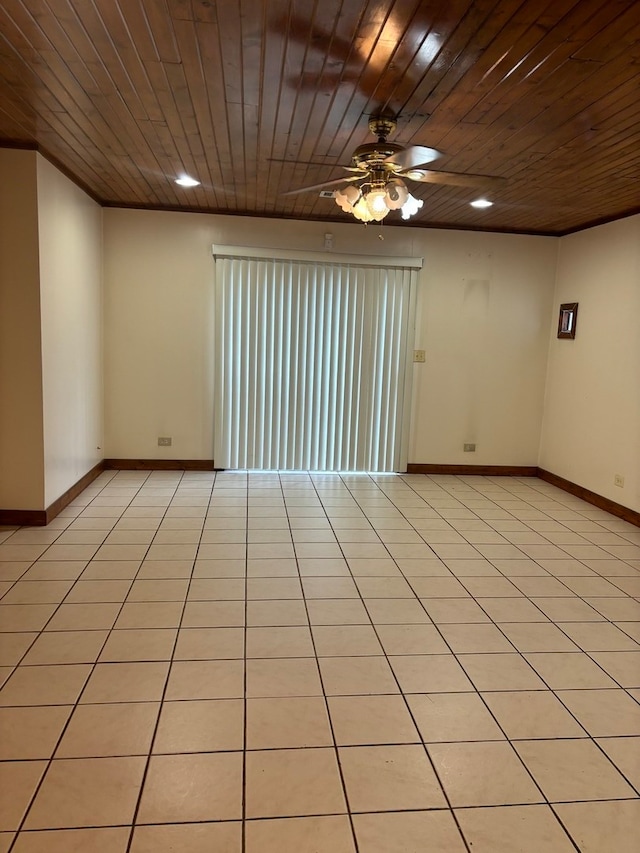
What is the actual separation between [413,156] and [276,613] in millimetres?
2309

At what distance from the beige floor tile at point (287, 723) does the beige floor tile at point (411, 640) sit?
1.75 feet

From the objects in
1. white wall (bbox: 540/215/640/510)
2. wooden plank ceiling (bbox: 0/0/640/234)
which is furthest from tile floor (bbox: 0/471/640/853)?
wooden plank ceiling (bbox: 0/0/640/234)

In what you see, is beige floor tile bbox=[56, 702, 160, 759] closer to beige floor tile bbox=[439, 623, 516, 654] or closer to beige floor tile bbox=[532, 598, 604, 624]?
beige floor tile bbox=[439, 623, 516, 654]

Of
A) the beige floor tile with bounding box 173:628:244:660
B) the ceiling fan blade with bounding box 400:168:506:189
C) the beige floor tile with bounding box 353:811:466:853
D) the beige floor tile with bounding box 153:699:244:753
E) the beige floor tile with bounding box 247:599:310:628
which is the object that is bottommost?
the beige floor tile with bounding box 353:811:466:853

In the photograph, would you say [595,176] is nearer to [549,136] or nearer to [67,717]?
[549,136]

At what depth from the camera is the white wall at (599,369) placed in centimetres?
465

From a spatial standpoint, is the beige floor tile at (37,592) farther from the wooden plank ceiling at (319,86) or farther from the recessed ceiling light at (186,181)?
the recessed ceiling light at (186,181)

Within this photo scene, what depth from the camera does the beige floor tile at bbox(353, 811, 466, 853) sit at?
1620 mm

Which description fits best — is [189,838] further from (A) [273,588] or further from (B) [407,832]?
(A) [273,588]

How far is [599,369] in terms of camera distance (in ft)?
16.6

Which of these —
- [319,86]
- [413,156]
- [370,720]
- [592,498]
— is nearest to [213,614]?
[370,720]

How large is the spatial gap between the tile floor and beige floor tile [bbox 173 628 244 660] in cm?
1

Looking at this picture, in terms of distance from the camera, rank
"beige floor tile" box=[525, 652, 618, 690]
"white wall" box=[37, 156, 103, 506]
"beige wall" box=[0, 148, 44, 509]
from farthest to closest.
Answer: "white wall" box=[37, 156, 103, 506], "beige wall" box=[0, 148, 44, 509], "beige floor tile" box=[525, 652, 618, 690]

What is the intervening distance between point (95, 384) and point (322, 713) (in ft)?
12.9
